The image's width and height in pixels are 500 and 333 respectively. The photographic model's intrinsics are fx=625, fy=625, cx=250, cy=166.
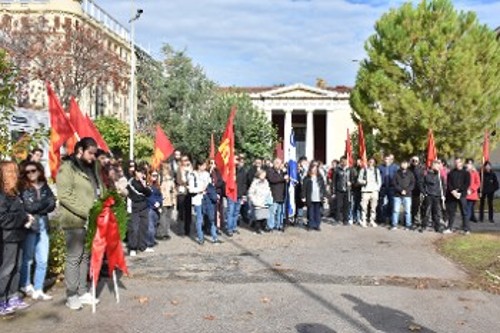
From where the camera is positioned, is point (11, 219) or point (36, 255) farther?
point (36, 255)

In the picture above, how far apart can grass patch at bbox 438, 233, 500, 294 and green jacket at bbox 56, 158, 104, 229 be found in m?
5.44

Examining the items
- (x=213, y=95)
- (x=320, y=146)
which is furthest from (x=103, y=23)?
(x=320, y=146)

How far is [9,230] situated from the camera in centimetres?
688

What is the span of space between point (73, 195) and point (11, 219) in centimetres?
71

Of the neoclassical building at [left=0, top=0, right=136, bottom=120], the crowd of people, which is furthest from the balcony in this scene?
the crowd of people

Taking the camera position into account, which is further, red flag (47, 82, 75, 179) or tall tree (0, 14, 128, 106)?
tall tree (0, 14, 128, 106)

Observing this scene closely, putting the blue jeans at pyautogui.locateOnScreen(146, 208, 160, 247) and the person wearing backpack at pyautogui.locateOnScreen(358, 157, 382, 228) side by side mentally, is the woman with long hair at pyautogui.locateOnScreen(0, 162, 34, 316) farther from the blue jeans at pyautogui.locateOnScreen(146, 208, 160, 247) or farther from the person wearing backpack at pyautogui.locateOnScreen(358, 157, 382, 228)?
the person wearing backpack at pyautogui.locateOnScreen(358, 157, 382, 228)

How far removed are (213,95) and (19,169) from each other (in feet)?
110

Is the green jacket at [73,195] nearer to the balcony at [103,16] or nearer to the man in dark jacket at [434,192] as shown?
the man in dark jacket at [434,192]

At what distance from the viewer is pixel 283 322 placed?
259 inches

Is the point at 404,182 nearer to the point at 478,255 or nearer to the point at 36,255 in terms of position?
the point at 478,255

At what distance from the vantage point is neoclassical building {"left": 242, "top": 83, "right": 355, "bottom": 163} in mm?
71375


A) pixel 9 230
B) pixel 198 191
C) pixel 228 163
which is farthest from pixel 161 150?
pixel 9 230

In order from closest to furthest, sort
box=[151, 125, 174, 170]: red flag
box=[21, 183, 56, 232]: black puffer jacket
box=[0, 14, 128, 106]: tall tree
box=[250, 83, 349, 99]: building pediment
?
box=[21, 183, 56, 232]: black puffer jacket
box=[151, 125, 174, 170]: red flag
box=[0, 14, 128, 106]: tall tree
box=[250, 83, 349, 99]: building pediment
